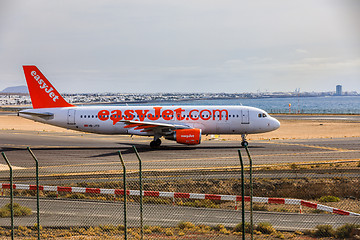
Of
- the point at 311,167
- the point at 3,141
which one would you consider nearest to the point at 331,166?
the point at 311,167

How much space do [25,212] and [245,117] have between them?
27.6 m

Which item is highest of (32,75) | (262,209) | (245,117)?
(32,75)

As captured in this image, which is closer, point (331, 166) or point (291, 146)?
point (331, 166)

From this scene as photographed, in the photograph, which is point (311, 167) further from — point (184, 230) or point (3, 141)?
point (3, 141)

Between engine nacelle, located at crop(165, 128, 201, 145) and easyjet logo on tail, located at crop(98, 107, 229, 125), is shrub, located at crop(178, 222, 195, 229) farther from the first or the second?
easyjet logo on tail, located at crop(98, 107, 229, 125)

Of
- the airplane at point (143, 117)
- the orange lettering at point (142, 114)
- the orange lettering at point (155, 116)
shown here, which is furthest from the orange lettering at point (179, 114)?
the orange lettering at point (142, 114)

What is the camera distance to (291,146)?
4588 centimetres

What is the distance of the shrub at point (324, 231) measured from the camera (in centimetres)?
1614

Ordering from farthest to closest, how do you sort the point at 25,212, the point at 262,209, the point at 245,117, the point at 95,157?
the point at 245,117 < the point at 95,157 < the point at 262,209 < the point at 25,212

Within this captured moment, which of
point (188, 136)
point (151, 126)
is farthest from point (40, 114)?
point (188, 136)

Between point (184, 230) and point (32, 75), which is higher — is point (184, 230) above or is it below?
below

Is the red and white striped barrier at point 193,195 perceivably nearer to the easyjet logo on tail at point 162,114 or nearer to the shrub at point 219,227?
the shrub at point 219,227

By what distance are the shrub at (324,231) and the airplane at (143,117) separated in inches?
1036

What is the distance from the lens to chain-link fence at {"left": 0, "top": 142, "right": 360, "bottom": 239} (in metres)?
17.2
